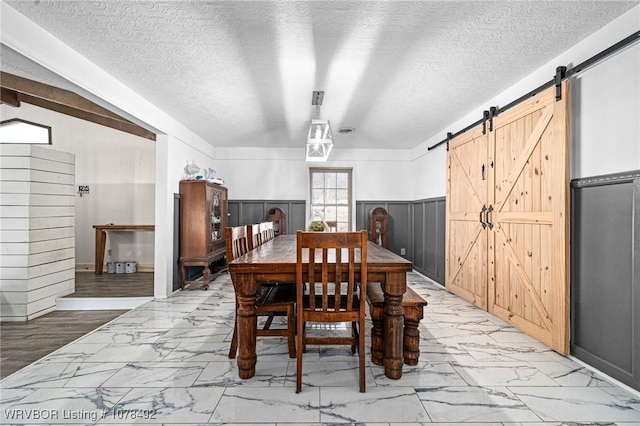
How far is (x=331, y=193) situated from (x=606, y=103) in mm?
4860

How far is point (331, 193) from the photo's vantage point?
22.1 feet

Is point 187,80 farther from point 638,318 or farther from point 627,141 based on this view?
point 638,318

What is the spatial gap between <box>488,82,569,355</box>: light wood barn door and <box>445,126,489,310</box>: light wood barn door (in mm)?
194

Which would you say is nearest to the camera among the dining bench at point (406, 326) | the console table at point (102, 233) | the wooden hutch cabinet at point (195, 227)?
the dining bench at point (406, 326)

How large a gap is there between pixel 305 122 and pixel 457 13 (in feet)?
9.53

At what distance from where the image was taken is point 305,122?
4.78m

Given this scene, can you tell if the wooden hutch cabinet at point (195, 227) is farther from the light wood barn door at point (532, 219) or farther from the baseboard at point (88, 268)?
the light wood barn door at point (532, 219)

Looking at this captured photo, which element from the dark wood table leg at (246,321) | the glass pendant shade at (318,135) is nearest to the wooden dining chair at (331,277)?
the dark wood table leg at (246,321)

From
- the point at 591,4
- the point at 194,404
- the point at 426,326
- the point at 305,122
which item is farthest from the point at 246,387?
the point at 305,122

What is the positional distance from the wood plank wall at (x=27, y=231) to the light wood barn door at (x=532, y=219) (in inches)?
212

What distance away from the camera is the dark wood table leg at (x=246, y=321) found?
209 cm

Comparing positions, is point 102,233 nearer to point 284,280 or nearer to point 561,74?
point 284,280

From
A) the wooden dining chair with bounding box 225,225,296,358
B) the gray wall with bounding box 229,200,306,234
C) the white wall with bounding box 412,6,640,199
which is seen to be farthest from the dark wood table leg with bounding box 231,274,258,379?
the gray wall with bounding box 229,200,306,234

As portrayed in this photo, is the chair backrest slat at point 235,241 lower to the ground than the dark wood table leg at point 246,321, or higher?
higher
